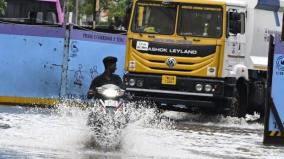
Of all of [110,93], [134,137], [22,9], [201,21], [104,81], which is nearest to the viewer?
[110,93]

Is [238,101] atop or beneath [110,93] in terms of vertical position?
beneath

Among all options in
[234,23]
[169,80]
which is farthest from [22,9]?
[234,23]

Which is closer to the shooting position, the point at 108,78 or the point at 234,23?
the point at 108,78

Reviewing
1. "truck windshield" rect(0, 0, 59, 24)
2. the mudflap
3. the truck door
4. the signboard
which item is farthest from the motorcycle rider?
"truck windshield" rect(0, 0, 59, 24)

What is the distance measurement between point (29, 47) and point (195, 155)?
30.7ft

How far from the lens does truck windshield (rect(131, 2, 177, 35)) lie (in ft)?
65.0

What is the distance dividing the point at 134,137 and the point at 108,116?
70.3 inches

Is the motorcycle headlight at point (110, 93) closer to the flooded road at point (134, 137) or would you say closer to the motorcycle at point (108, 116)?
the motorcycle at point (108, 116)

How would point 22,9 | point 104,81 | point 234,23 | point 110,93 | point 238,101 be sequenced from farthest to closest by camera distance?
point 22,9, point 238,101, point 234,23, point 104,81, point 110,93

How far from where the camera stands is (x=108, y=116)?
12.6 metres

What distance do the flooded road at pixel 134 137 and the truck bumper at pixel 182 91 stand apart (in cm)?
47

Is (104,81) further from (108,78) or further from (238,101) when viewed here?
(238,101)

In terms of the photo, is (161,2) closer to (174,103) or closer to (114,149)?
(174,103)

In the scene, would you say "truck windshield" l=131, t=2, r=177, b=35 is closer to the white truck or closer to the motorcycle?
the white truck
